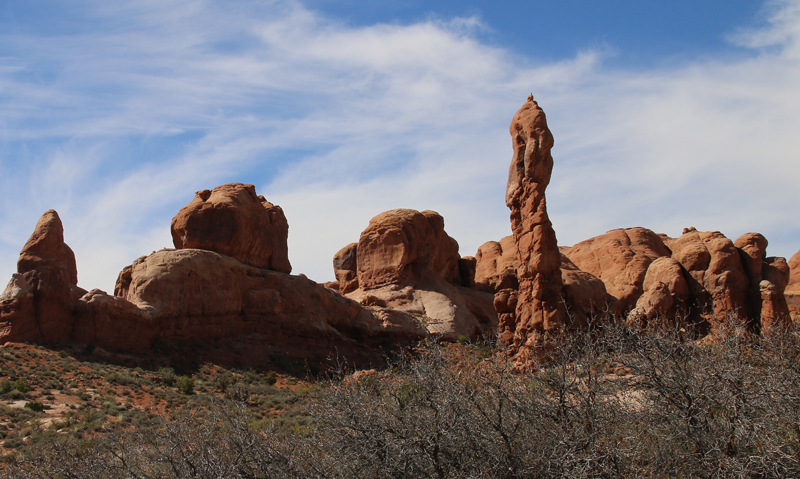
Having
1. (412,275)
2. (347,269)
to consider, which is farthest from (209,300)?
(347,269)

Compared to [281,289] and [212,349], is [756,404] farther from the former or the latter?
[281,289]

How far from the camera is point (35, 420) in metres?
17.6

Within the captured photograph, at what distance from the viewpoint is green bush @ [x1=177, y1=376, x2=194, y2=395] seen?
2288cm

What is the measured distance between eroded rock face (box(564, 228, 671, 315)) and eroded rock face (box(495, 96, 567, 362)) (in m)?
13.0

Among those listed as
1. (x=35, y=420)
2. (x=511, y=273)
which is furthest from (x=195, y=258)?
(x=511, y=273)

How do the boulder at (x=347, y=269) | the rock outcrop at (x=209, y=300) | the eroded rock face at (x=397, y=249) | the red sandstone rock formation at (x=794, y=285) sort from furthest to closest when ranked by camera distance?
the boulder at (x=347, y=269), the red sandstone rock formation at (x=794, y=285), the eroded rock face at (x=397, y=249), the rock outcrop at (x=209, y=300)

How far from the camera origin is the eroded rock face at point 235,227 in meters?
30.9

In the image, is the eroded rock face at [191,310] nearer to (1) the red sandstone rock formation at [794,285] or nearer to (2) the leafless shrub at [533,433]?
(2) the leafless shrub at [533,433]

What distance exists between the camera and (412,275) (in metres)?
38.4

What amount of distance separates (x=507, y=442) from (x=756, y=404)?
351cm

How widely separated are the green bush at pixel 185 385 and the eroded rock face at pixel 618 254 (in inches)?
821

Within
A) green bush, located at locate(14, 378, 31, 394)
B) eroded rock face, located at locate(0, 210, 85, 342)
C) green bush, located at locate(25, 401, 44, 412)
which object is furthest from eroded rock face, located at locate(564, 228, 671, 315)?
green bush, located at locate(14, 378, 31, 394)

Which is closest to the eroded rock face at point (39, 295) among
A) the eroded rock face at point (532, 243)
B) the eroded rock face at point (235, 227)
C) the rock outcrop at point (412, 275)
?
the eroded rock face at point (235, 227)

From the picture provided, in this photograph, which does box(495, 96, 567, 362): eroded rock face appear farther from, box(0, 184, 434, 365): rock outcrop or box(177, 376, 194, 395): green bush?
box(177, 376, 194, 395): green bush
